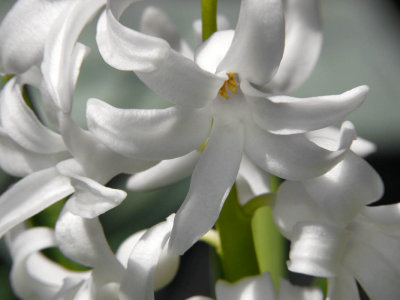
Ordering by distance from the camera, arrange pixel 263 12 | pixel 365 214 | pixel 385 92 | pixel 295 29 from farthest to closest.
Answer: pixel 385 92, pixel 295 29, pixel 365 214, pixel 263 12

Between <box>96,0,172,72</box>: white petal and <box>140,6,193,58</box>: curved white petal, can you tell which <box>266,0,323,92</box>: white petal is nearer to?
<box>140,6,193,58</box>: curved white petal

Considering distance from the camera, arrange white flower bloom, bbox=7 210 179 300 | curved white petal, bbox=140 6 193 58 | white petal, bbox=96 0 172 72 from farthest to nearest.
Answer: curved white petal, bbox=140 6 193 58
white flower bloom, bbox=7 210 179 300
white petal, bbox=96 0 172 72

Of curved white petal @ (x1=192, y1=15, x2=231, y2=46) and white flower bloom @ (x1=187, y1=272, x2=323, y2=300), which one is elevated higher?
curved white petal @ (x1=192, y1=15, x2=231, y2=46)

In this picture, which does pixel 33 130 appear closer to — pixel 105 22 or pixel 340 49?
Result: pixel 105 22

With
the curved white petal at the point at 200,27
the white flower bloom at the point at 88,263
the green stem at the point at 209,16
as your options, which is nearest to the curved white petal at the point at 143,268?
the white flower bloom at the point at 88,263

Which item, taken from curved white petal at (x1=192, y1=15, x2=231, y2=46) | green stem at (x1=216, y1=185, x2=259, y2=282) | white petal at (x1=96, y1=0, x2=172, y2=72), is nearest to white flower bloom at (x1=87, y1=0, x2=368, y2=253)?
white petal at (x1=96, y1=0, x2=172, y2=72)

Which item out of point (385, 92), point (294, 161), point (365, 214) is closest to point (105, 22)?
point (294, 161)
